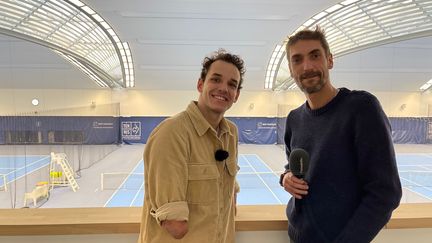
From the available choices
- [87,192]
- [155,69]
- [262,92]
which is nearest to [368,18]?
[262,92]

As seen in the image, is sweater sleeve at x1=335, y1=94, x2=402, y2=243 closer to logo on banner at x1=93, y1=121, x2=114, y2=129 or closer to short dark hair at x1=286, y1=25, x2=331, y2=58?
short dark hair at x1=286, y1=25, x2=331, y2=58

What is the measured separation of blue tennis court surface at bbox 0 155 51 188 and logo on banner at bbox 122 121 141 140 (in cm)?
405

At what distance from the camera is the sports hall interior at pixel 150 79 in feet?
34.3

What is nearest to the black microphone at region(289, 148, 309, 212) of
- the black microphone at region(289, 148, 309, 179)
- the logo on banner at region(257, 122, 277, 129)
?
the black microphone at region(289, 148, 309, 179)

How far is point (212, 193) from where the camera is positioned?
107 centimetres

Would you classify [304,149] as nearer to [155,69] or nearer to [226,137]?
[226,137]

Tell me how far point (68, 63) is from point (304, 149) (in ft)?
53.2

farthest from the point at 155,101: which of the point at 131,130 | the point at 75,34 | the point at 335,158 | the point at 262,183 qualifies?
the point at 335,158

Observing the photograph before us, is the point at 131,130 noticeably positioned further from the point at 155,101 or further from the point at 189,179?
the point at 189,179

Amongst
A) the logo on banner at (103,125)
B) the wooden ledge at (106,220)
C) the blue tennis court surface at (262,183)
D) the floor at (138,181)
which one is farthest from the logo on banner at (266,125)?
the wooden ledge at (106,220)

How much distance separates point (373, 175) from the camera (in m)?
0.92

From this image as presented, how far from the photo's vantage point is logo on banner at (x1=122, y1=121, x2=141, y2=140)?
633 inches

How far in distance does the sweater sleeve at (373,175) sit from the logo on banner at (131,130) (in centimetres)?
1561

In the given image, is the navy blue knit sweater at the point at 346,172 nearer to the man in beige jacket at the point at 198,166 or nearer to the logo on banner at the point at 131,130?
the man in beige jacket at the point at 198,166
